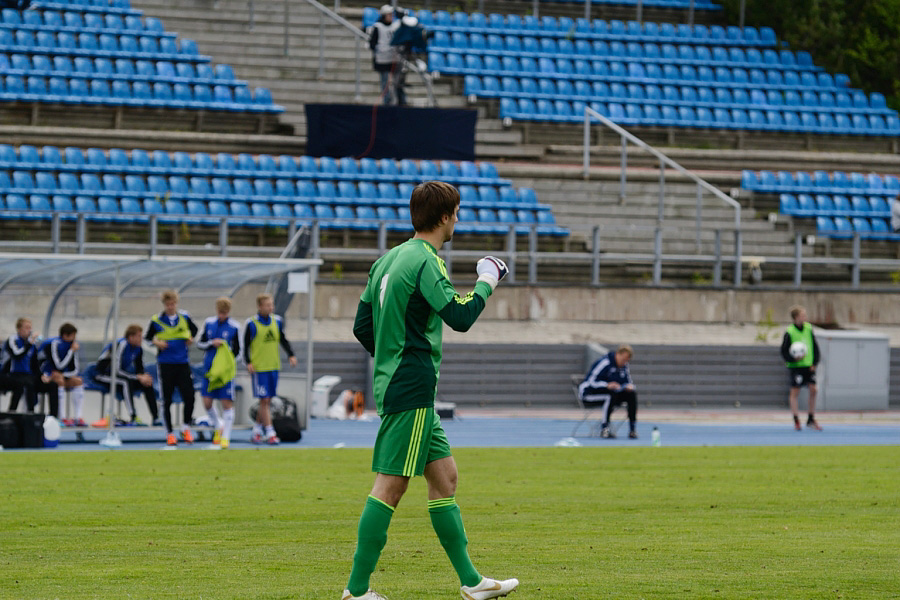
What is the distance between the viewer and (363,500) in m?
11.2

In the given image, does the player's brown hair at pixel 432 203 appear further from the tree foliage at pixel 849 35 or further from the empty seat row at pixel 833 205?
the tree foliage at pixel 849 35

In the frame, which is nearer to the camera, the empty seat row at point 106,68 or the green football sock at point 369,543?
the green football sock at point 369,543

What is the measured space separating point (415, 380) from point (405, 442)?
11.2 inches

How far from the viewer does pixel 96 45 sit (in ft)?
105

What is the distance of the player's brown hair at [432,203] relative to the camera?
Answer: 6.04 meters

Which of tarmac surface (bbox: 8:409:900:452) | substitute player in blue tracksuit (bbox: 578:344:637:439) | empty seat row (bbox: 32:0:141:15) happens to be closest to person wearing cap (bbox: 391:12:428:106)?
empty seat row (bbox: 32:0:141:15)

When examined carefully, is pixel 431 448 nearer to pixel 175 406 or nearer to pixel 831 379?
pixel 175 406

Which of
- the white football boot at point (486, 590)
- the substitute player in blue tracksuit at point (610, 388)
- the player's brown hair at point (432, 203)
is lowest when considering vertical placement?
the substitute player in blue tracksuit at point (610, 388)

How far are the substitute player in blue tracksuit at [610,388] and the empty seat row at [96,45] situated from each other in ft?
54.5

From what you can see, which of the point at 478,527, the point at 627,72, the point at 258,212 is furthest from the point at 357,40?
the point at 478,527

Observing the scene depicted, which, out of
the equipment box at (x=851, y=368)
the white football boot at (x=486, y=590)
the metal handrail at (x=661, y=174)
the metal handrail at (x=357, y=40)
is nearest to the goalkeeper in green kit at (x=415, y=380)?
the white football boot at (x=486, y=590)

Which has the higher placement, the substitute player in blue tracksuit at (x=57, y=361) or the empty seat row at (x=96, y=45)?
the empty seat row at (x=96, y=45)

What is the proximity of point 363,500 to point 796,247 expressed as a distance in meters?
18.8

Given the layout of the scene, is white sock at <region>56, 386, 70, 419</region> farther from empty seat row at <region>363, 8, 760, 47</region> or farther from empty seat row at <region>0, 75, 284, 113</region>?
empty seat row at <region>363, 8, 760, 47</region>
